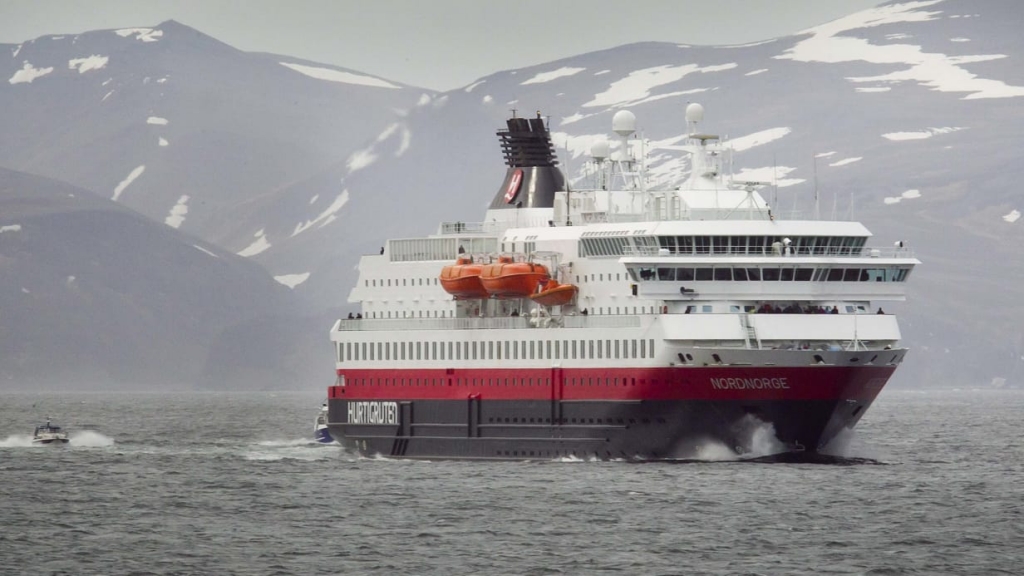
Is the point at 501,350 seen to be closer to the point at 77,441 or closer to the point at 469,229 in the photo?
the point at 469,229

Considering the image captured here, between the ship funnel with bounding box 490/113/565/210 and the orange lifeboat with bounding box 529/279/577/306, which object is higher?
the ship funnel with bounding box 490/113/565/210

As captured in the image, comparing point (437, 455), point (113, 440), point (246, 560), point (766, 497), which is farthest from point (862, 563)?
point (113, 440)

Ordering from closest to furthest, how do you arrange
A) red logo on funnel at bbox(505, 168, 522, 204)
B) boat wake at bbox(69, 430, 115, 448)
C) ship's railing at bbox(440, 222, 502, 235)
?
ship's railing at bbox(440, 222, 502, 235)
red logo on funnel at bbox(505, 168, 522, 204)
boat wake at bbox(69, 430, 115, 448)

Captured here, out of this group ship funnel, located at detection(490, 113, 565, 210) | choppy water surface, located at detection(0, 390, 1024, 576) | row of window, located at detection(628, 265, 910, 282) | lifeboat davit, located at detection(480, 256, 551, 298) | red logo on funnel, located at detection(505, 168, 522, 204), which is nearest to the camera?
choppy water surface, located at detection(0, 390, 1024, 576)

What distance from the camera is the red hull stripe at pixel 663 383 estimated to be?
243ft

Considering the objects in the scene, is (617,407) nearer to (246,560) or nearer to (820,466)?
(820,466)

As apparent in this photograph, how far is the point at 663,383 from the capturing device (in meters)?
75.0

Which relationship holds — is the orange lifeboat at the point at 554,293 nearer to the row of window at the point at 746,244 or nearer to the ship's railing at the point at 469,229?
the row of window at the point at 746,244

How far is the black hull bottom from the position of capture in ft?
246

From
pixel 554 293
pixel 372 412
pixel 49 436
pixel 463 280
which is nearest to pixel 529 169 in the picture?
pixel 463 280

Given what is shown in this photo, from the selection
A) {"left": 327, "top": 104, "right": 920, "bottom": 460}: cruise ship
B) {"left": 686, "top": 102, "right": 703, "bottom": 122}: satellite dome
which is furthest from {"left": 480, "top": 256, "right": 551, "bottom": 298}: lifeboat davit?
{"left": 686, "top": 102, "right": 703, "bottom": 122}: satellite dome

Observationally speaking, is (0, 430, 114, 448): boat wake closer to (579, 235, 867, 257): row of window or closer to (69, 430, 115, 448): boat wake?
(69, 430, 115, 448): boat wake

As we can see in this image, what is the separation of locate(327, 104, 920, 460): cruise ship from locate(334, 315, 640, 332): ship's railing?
0.27 ft

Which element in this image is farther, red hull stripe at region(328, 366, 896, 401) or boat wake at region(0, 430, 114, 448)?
boat wake at region(0, 430, 114, 448)
